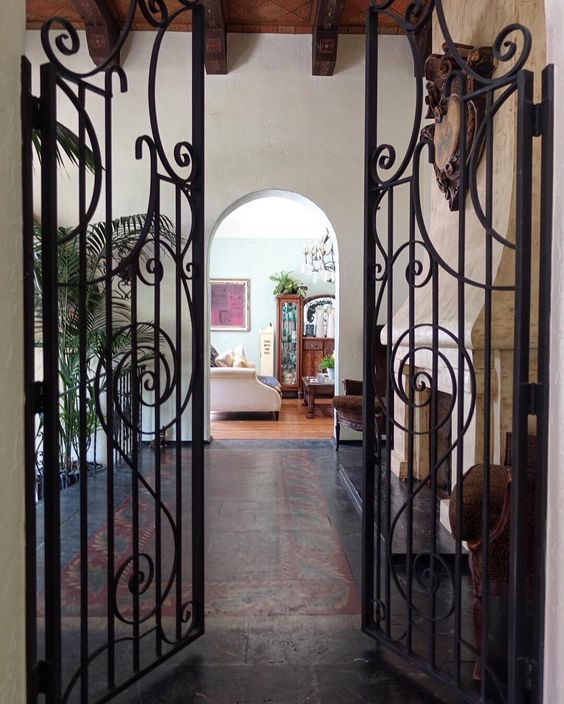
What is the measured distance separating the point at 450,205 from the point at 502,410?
1.15m

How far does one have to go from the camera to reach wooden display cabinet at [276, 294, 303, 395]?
9.68m

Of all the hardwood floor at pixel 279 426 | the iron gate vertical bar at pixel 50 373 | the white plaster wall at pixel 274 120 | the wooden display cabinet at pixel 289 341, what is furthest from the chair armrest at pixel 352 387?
the wooden display cabinet at pixel 289 341

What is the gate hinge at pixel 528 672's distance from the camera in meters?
1.34

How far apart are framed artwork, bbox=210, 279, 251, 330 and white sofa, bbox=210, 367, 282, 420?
3.05 meters

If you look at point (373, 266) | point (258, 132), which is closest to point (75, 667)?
point (373, 266)

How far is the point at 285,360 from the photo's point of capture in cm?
978

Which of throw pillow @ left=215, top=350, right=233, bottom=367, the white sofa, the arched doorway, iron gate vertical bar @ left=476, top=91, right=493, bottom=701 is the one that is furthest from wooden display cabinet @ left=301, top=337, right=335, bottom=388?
iron gate vertical bar @ left=476, top=91, right=493, bottom=701

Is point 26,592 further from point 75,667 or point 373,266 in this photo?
point 373,266

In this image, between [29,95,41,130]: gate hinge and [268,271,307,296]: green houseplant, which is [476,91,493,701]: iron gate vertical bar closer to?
[29,95,41,130]: gate hinge

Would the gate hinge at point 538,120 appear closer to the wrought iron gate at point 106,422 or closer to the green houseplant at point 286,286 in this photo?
the wrought iron gate at point 106,422

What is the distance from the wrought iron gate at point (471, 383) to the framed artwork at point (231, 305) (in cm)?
711

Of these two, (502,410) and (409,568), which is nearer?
(409,568)

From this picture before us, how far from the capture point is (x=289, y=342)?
980 cm

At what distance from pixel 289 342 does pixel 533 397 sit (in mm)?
8507
